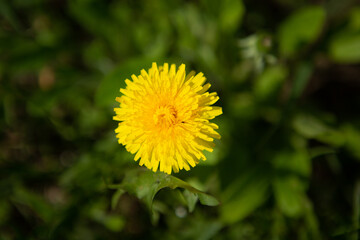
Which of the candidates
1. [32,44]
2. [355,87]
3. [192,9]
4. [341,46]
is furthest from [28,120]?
[355,87]

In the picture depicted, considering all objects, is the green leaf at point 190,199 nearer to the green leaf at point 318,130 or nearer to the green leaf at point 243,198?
the green leaf at point 243,198

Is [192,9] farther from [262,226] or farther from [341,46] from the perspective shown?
[262,226]

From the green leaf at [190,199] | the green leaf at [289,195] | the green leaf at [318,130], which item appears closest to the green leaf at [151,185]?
the green leaf at [190,199]

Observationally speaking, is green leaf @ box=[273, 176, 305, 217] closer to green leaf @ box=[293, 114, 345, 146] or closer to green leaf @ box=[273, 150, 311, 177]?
green leaf @ box=[273, 150, 311, 177]

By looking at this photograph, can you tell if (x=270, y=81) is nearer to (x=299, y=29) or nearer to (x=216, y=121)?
(x=299, y=29)

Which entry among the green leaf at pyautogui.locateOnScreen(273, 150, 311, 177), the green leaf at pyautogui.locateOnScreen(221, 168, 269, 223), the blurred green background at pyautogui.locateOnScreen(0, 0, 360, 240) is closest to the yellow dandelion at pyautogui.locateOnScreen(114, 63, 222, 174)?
the blurred green background at pyautogui.locateOnScreen(0, 0, 360, 240)

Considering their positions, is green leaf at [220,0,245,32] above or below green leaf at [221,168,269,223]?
above
